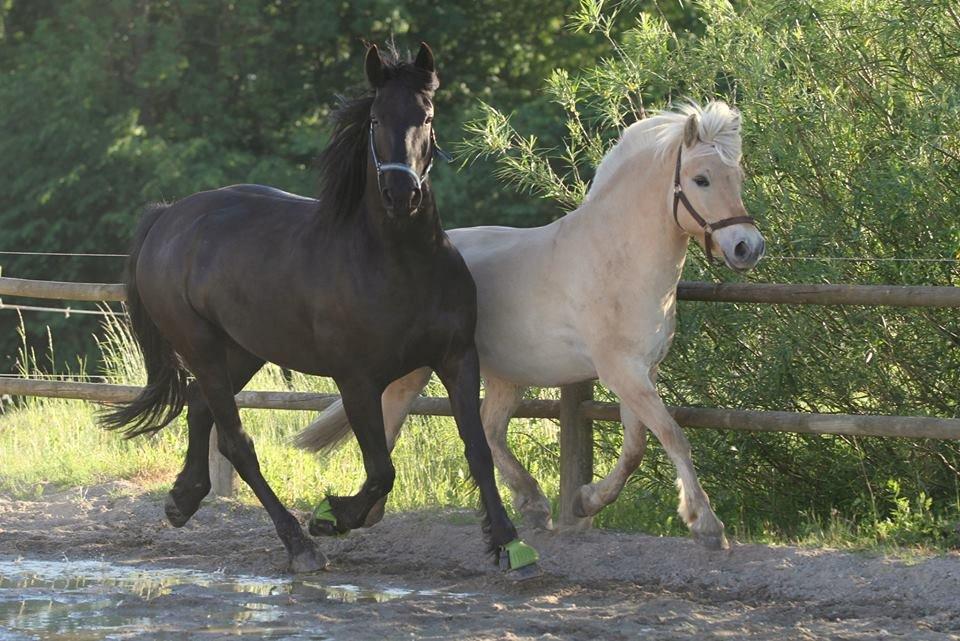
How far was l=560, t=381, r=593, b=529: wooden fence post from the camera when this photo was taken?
6203 mm

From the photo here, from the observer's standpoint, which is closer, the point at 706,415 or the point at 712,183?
the point at 712,183

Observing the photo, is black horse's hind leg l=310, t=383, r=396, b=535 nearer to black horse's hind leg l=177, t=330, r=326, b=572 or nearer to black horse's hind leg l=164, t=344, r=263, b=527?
black horse's hind leg l=177, t=330, r=326, b=572

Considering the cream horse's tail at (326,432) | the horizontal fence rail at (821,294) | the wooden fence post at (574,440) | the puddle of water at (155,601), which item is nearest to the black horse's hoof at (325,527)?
the puddle of water at (155,601)

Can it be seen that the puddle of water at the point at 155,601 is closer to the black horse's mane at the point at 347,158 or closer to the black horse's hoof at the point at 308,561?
the black horse's hoof at the point at 308,561

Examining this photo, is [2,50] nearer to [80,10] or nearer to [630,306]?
[80,10]

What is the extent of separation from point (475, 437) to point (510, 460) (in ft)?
2.55

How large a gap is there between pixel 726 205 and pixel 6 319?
705 inches

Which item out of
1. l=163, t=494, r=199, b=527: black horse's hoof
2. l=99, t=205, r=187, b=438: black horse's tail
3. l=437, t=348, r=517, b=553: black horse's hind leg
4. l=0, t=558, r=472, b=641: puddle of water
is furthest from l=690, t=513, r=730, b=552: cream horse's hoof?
l=99, t=205, r=187, b=438: black horse's tail

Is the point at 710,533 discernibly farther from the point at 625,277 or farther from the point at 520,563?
the point at 625,277

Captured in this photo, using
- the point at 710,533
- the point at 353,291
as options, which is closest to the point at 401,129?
the point at 353,291

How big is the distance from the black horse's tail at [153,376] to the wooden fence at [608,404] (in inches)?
23.2

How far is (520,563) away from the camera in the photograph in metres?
5.10

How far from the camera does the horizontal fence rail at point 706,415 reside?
5305mm

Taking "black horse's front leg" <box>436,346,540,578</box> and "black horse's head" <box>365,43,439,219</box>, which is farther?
Answer: "black horse's front leg" <box>436,346,540,578</box>
